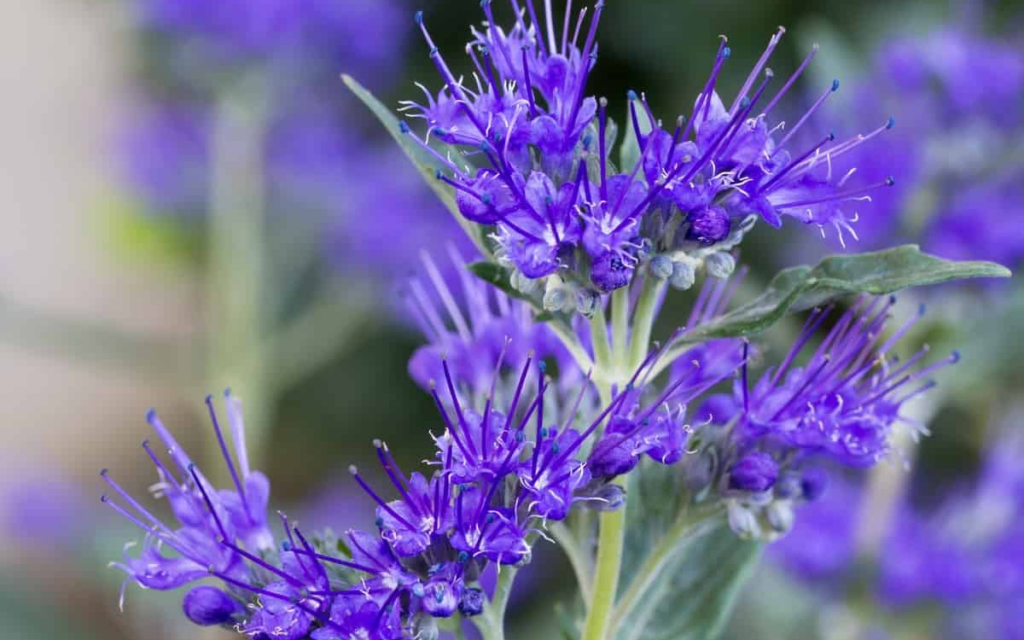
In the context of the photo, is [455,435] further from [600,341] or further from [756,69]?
[756,69]

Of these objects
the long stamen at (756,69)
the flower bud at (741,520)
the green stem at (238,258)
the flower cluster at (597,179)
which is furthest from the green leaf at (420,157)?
the green stem at (238,258)

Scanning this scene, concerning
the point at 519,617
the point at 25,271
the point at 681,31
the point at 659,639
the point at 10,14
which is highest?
the point at 681,31

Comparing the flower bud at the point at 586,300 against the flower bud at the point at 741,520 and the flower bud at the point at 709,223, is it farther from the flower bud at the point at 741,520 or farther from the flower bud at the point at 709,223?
the flower bud at the point at 741,520

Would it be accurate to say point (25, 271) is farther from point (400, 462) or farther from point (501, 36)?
point (501, 36)

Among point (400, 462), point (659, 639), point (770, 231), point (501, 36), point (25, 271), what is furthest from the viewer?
point (25, 271)

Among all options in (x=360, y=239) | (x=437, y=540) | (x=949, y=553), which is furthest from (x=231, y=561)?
A: (x=360, y=239)

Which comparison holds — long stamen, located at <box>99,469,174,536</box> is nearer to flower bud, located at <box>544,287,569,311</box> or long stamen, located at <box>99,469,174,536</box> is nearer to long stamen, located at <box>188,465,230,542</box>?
long stamen, located at <box>188,465,230,542</box>

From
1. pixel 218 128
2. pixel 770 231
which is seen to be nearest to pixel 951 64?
pixel 770 231
